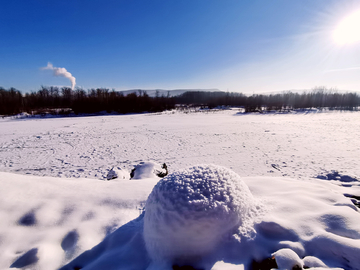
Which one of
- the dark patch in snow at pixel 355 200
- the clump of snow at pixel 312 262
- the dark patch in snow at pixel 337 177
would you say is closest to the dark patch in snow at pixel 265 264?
the clump of snow at pixel 312 262

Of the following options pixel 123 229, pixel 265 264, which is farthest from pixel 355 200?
pixel 123 229

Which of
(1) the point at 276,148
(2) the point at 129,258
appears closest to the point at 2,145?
(2) the point at 129,258

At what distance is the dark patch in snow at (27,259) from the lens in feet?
5.45

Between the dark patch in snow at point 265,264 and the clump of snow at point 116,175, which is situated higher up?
the dark patch in snow at point 265,264

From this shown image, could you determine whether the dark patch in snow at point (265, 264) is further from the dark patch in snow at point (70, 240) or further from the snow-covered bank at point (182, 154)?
the snow-covered bank at point (182, 154)

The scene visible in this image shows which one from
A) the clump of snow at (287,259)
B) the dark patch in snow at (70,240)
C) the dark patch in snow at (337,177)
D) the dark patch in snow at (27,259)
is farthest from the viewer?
the dark patch in snow at (337,177)

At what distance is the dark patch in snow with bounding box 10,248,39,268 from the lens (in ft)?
5.45

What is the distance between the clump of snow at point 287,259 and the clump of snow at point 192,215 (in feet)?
1.08

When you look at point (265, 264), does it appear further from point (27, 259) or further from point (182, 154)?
point (182, 154)

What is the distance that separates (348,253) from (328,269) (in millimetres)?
279

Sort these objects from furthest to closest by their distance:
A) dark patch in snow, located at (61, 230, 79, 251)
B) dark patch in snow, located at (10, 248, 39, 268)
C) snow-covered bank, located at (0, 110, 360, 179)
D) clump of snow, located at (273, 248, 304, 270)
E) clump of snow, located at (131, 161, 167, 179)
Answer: snow-covered bank, located at (0, 110, 360, 179), clump of snow, located at (131, 161, 167, 179), dark patch in snow, located at (61, 230, 79, 251), dark patch in snow, located at (10, 248, 39, 268), clump of snow, located at (273, 248, 304, 270)

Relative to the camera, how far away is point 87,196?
2.71 metres

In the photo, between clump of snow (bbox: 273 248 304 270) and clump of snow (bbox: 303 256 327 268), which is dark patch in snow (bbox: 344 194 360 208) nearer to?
clump of snow (bbox: 303 256 327 268)

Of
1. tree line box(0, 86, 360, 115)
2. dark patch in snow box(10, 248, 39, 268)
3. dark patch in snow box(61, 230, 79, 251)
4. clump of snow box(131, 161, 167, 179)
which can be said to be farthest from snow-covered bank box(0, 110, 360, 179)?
tree line box(0, 86, 360, 115)
